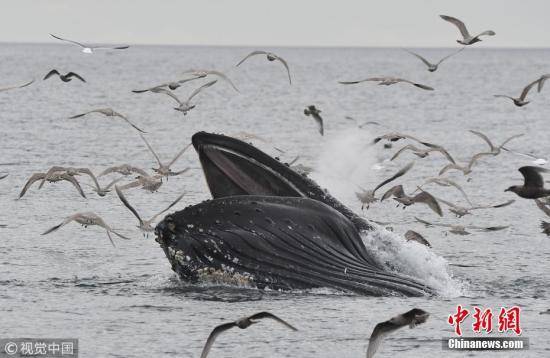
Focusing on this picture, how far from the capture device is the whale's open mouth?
18.7 meters

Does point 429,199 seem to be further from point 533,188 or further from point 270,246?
point 270,246

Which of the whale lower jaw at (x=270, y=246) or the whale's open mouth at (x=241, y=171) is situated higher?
the whale's open mouth at (x=241, y=171)

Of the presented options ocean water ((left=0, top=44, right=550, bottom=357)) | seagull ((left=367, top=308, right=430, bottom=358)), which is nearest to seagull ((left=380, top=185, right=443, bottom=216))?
ocean water ((left=0, top=44, right=550, bottom=357))

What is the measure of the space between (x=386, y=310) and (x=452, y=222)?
1263 cm

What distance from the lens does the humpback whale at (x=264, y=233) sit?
60.5 ft

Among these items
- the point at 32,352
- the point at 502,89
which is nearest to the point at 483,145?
the point at 32,352

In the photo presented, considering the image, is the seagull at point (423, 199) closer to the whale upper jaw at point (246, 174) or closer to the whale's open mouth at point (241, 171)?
the whale upper jaw at point (246, 174)

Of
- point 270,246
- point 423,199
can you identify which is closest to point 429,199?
point 423,199

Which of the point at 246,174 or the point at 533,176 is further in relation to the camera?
the point at 533,176

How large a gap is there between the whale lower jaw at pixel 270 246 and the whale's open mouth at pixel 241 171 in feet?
1.58

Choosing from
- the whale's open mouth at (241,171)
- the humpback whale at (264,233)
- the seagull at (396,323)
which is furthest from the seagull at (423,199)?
the seagull at (396,323)

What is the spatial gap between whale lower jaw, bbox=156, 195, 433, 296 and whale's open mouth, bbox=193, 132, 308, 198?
1.58 feet

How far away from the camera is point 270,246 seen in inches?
731

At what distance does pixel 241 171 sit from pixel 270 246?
117 cm
